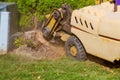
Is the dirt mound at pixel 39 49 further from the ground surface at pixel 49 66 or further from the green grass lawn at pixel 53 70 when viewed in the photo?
the green grass lawn at pixel 53 70

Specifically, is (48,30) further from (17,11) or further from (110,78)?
(110,78)

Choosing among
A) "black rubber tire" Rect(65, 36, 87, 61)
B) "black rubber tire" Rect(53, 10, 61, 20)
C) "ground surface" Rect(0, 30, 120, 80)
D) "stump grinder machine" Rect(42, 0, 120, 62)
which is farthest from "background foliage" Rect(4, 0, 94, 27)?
"black rubber tire" Rect(65, 36, 87, 61)

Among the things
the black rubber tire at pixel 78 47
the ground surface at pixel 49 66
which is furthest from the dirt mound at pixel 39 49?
the black rubber tire at pixel 78 47

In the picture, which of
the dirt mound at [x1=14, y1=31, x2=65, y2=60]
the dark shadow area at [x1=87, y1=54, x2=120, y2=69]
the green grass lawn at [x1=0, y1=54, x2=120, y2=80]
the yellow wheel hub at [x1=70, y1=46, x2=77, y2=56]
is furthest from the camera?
the dirt mound at [x1=14, y1=31, x2=65, y2=60]

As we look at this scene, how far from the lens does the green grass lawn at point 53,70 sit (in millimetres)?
7965

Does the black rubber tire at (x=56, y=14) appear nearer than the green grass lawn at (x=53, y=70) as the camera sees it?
No

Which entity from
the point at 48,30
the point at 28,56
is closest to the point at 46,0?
the point at 48,30

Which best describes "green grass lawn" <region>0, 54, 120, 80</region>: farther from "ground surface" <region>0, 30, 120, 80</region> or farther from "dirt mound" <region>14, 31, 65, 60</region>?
"dirt mound" <region>14, 31, 65, 60</region>

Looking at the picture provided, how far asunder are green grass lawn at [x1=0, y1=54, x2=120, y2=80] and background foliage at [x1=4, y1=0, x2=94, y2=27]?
143 centimetres

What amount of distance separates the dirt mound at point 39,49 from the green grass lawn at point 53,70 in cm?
36

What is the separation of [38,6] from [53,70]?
2.43m

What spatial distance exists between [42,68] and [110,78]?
140 cm

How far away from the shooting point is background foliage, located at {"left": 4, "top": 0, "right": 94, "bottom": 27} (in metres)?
10.2

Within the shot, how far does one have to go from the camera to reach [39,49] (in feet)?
32.0
